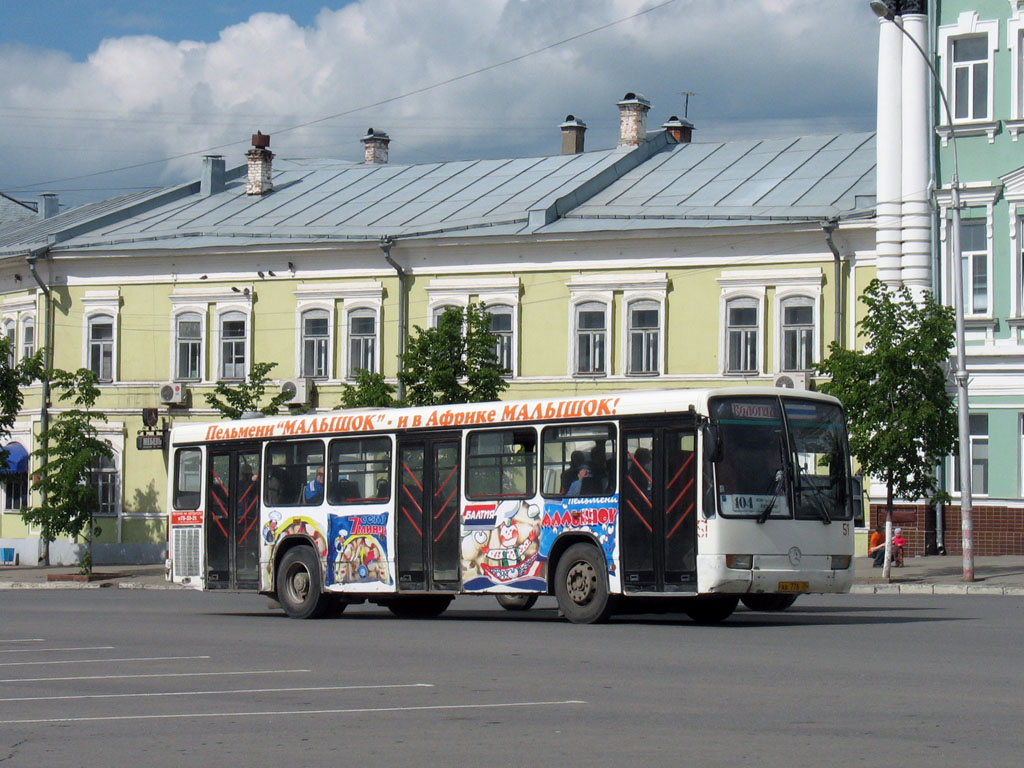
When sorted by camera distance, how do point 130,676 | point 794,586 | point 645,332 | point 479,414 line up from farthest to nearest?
point 645,332 → point 479,414 → point 794,586 → point 130,676

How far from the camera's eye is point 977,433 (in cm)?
3569

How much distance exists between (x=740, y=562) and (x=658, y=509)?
1154 mm

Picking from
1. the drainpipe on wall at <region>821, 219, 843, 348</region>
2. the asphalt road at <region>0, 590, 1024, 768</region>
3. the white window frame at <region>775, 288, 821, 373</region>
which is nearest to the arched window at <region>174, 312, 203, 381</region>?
the white window frame at <region>775, 288, 821, 373</region>

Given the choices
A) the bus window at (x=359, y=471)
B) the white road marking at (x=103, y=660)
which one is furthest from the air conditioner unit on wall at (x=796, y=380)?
the white road marking at (x=103, y=660)

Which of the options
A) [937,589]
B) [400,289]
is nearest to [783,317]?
[400,289]

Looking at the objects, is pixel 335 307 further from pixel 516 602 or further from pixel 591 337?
pixel 516 602

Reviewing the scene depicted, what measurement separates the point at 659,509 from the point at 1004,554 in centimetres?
1838

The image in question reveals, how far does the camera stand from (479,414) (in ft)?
68.9

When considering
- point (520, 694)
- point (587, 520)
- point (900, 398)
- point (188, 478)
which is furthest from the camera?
Answer: point (900, 398)

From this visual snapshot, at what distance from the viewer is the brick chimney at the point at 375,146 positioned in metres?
54.2

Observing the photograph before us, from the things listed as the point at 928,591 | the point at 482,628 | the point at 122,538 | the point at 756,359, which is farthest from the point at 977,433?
the point at 122,538

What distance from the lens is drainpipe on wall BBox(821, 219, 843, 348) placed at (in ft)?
124

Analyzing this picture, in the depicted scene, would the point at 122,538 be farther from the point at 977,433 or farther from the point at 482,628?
the point at 482,628

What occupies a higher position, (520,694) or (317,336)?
(317,336)
